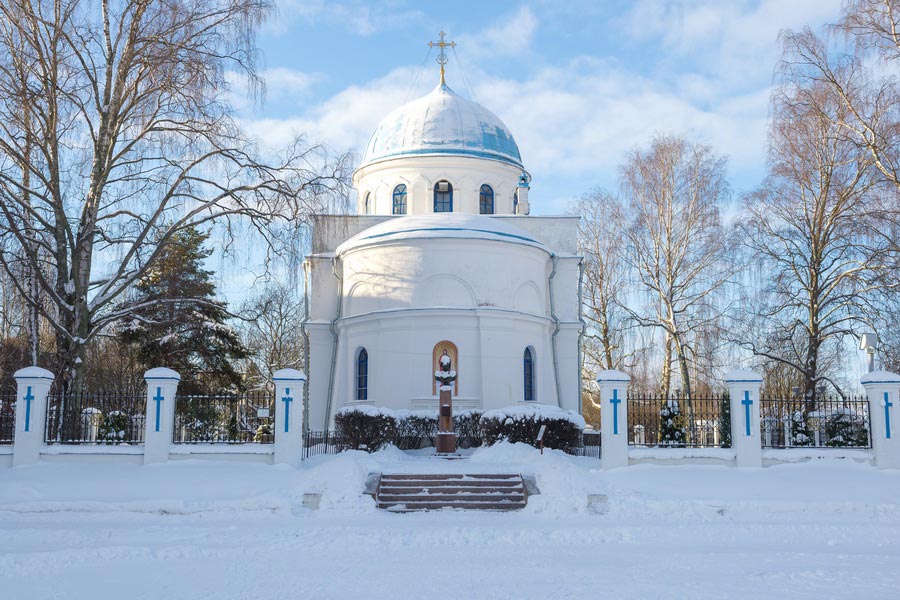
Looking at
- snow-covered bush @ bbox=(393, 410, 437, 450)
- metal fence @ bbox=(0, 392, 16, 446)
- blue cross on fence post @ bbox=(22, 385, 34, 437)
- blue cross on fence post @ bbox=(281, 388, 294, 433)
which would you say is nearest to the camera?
blue cross on fence post @ bbox=(281, 388, 294, 433)

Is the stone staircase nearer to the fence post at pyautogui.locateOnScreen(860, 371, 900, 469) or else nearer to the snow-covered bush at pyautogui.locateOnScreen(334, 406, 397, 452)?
the snow-covered bush at pyautogui.locateOnScreen(334, 406, 397, 452)

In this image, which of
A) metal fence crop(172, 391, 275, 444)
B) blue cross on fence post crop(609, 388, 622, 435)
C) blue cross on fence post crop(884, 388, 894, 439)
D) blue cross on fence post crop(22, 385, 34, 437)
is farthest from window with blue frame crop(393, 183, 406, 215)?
blue cross on fence post crop(884, 388, 894, 439)

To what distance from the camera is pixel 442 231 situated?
24.7 meters

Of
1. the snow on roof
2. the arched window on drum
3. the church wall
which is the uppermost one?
the arched window on drum

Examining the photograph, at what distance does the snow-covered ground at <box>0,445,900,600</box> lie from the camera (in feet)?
27.8

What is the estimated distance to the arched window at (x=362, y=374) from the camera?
24970 millimetres

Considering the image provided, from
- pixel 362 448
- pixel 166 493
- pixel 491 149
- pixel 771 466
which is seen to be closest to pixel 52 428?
pixel 166 493

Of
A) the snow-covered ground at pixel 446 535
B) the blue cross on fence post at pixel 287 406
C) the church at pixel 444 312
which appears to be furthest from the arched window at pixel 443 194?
the blue cross on fence post at pixel 287 406

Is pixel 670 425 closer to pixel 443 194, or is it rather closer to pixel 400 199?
pixel 443 194

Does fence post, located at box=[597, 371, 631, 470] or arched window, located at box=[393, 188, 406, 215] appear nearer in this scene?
fence post, located at box=[597, 371, 631, 470]

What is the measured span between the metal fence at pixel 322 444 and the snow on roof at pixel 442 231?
6422mm

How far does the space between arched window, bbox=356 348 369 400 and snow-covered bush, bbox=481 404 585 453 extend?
17.6ft

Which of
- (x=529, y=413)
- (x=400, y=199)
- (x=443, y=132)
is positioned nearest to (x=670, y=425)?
(x=529, y=413)

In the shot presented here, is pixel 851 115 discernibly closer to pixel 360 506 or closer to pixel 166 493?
pixel 360 506
